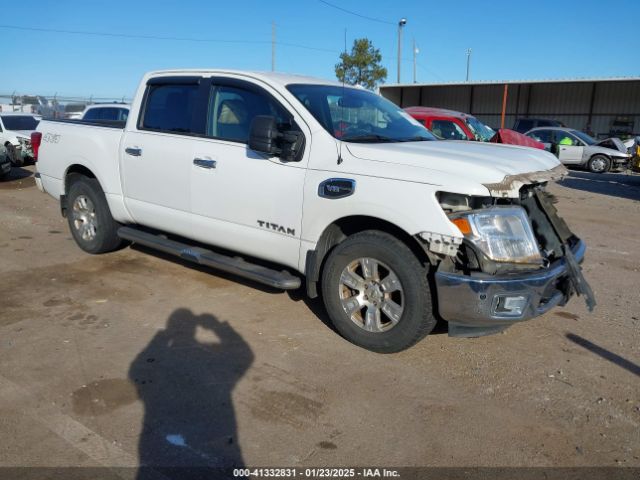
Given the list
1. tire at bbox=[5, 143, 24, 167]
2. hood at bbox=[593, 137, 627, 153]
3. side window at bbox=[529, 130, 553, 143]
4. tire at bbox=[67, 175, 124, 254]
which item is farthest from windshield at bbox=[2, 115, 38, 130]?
hood at bbox=[593, 137, 627, 153]

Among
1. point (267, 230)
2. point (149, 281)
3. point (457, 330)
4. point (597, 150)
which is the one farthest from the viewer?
point (597, 150)

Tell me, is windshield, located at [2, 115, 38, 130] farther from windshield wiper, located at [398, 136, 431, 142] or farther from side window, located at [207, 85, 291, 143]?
windshield wiper, located at [398, 136, 431, 142]

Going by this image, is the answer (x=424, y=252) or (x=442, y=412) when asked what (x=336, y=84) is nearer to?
(x=424, y=252)

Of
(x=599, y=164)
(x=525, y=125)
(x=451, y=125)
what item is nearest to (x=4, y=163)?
(x=451, y=125)

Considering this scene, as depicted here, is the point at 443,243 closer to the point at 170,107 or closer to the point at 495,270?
the point at 495,270

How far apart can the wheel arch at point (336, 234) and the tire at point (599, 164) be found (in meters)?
18.1

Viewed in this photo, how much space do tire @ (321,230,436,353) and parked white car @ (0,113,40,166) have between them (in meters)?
14.0

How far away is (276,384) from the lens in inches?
144

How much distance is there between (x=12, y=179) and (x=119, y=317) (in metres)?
11.3

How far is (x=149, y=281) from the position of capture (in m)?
5.73

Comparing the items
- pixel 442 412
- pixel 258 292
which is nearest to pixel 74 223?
pixel 258 292

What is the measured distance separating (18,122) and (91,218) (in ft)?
41.1

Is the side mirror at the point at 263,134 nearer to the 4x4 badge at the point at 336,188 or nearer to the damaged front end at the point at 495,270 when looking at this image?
the 4x4 badge at the point at 336,188

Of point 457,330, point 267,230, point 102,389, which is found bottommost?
point 102,389
